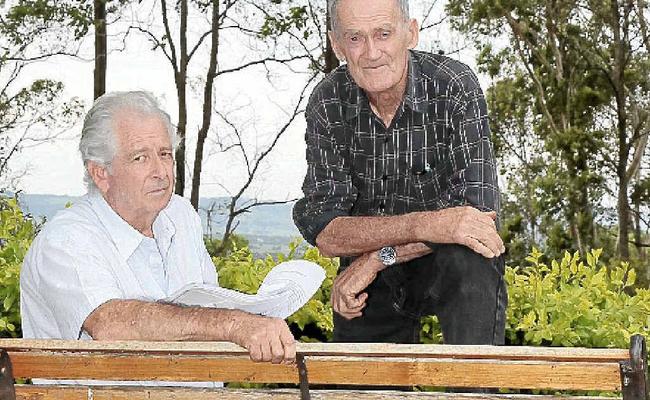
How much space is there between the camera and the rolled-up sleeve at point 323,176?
3096 mm

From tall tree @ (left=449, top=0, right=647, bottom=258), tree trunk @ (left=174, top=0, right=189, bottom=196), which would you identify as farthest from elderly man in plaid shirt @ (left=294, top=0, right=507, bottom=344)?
tall tree @ (left=449, top=0, right=647, bottom=258)

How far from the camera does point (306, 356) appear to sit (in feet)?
6.38

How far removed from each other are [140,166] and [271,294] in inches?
19.8

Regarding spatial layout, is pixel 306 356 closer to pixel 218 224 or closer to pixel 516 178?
pixel 218 224

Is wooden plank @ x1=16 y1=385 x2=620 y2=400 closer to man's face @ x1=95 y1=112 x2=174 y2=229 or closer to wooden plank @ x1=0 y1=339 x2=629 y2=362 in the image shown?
wooden plank @ x1=0 y1=339 x2=629 y2=362

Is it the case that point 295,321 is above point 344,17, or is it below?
below

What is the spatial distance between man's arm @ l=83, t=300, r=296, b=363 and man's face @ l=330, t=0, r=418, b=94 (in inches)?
40.7

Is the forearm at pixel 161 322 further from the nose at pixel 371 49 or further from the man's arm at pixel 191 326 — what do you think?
the nose at pixel 371 49

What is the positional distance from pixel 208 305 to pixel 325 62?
1025 cm

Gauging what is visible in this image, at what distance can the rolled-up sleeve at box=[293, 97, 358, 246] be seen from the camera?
310 centimetres

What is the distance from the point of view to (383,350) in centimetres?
173

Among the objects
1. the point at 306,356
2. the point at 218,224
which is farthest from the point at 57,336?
the point at 218,224

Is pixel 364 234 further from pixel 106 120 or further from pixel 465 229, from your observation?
pixel 106 120

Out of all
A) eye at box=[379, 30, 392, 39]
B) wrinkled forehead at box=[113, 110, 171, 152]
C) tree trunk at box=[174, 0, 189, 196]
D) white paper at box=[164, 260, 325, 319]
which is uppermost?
tree trunk at box=[174, 0, 189, 196]
